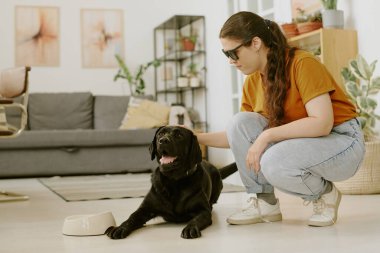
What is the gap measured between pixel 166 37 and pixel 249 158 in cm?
510

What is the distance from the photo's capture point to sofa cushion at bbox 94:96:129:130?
6109mm

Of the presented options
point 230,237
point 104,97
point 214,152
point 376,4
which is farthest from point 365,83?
point 104,97

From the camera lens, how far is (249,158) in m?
2.00

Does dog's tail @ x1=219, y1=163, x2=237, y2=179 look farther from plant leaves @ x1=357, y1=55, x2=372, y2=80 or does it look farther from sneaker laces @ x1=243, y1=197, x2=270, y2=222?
plant leaves @ x1=357, y1=55, x2=372, y2=80

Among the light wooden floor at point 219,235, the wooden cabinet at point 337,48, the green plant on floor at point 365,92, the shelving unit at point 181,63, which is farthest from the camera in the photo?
the shelving unit at point 181,63

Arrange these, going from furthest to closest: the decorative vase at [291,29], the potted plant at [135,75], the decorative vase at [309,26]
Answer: the potted plant at [135,75] < the decorative vase at [291,29] < the decorative vase at [309,26]

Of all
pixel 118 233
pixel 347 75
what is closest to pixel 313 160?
pixel 118 233

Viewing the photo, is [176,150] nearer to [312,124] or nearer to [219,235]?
[219,235]

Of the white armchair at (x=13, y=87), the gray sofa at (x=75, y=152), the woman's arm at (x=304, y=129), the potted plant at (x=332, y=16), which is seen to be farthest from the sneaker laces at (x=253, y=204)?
the gray sofa at (x=75, y=152)

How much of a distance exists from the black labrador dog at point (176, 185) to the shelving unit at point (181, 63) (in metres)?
4.19

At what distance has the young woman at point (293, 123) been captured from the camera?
195cm

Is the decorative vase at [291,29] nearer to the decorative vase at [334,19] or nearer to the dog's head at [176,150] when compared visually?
the decorative vase at [334,19]

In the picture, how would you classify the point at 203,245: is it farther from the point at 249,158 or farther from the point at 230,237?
the point at 249,158

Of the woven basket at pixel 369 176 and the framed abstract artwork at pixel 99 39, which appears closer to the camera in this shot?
the woven basket at pixel 369 176
